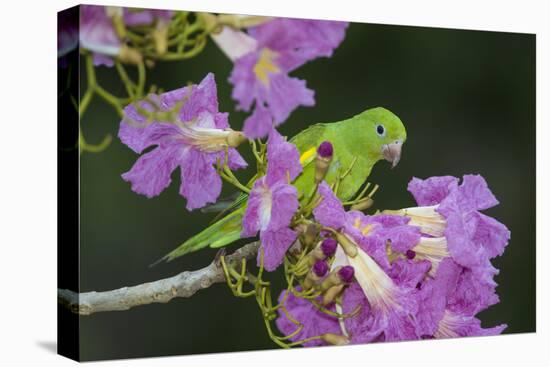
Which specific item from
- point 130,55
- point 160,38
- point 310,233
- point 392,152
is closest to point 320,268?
point 310,233

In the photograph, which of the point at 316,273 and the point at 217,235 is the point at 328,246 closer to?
the point at 316,273

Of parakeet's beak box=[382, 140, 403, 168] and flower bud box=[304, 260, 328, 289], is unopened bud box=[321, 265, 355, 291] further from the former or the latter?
parakeet's beak box=[382, 140, 403, 168]

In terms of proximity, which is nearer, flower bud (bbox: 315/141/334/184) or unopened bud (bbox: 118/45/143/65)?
unopened bud (bbox: 118/45/143/65)

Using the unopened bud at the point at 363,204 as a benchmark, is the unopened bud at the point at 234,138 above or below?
above

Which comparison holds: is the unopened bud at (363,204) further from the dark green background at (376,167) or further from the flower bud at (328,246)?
the flower bud at (328,246)

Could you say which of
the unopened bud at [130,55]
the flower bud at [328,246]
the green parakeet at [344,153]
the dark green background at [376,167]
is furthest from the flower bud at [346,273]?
the unopened bud at [130,55]

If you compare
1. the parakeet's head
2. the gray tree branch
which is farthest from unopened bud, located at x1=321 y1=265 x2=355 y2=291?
the parakeet's head

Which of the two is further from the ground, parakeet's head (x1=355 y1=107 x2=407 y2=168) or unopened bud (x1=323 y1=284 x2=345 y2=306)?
parakeet's head (x1=355 y1=107 x2=407 y2=168)
